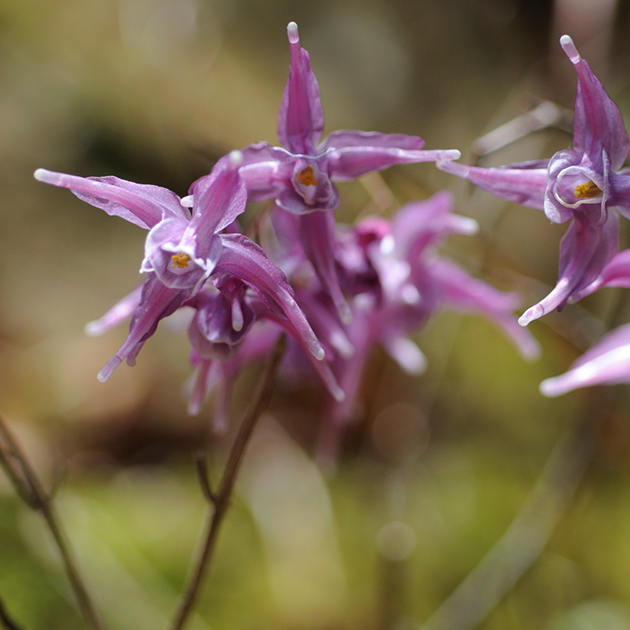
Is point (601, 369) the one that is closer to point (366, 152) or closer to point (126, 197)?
point (366, 152)

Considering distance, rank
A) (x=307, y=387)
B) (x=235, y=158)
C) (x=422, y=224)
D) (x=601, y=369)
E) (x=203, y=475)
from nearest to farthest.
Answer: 1. (x=235, y=158)
2. (x=203, y=475)
3. (x=601, y=369)
4. (x=422, y=224)
5. (x=307, y=387)

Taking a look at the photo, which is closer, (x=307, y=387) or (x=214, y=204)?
(x=214, y=204)

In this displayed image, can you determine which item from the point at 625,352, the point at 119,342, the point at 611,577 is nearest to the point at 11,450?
the point at 625,352

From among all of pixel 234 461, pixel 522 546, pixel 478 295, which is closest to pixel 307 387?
pixel 522 546

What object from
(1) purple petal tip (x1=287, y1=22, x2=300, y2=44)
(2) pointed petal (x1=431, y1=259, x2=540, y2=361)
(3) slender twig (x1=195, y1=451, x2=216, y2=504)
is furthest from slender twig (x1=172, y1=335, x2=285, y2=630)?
(2) pointed petal (x1=431, y1=259, x2=540, y2=361)

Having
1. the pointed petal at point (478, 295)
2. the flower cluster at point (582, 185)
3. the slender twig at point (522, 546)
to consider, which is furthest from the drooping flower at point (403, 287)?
the slender twig at point (522, 546)

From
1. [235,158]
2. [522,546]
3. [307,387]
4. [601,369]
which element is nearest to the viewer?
[235,158]

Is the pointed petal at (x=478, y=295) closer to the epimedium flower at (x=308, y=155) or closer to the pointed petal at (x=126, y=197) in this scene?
the epimedium flower at (x=308, y=155)
